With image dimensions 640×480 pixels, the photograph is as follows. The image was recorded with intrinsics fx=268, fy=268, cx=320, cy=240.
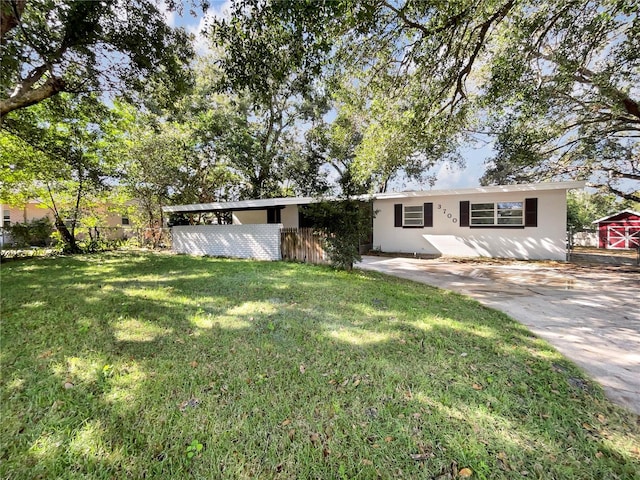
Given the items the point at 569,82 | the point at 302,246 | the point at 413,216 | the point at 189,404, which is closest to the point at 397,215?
the point at 413,216

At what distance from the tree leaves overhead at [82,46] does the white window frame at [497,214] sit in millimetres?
10712

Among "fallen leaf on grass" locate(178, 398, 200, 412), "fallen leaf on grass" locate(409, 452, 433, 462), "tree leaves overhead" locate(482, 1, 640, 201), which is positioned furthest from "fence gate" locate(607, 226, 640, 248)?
"fallen leaf on grass" locate(178, 398, 200, 412)

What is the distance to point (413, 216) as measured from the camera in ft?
38.7

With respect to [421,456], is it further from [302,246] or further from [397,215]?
[397,215]

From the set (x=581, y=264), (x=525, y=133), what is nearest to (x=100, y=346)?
(x=525, y=133)

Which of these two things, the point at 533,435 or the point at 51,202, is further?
the point at 51,202

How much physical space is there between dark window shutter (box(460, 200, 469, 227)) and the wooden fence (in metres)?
6.14

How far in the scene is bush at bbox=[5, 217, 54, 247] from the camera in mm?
10945

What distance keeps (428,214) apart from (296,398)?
1061 cm

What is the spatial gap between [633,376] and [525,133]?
835 centimetres

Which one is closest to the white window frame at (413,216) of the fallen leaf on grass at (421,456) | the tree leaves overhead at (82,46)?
the tree leaves overhead at (82,46)

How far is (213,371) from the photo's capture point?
8.54 feet

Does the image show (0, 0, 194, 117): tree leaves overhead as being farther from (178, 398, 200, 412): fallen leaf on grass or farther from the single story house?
(178, 398, 200, 412): fallen leaf on grass

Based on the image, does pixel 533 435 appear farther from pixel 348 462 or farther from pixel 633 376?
pixel 633 376
